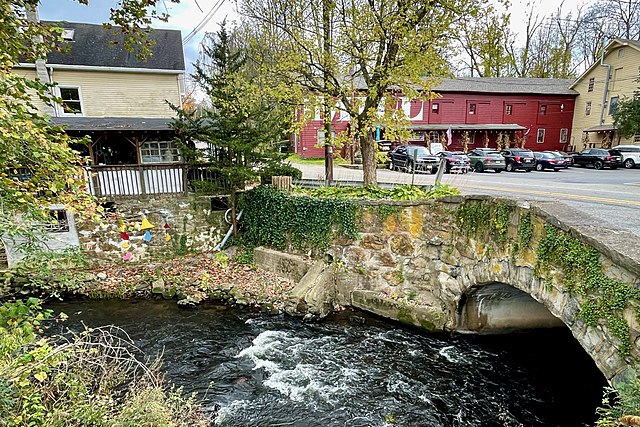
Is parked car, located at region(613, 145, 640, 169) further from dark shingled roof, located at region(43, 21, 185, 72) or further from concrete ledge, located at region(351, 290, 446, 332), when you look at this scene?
dark shingled roof, located at region(43, 21, 185, 72)

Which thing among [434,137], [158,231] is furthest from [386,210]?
[434,137]

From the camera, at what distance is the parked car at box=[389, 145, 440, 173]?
20.4 meters

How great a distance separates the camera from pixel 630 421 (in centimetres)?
278

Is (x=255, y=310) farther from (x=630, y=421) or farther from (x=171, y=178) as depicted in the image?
(x=630, y=421)

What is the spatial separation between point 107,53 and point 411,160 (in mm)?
15832

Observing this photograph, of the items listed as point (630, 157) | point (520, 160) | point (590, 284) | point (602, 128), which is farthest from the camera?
point (602, 128)

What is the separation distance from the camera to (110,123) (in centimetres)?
1380

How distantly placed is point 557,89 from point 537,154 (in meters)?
13.0

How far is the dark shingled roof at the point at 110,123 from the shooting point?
508 inches

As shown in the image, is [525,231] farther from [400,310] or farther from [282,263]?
[282,263]

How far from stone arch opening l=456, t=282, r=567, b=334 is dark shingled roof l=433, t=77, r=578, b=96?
26002mm

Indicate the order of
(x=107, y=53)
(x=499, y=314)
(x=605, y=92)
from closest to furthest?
1. (x=499, y=314)
2. (x=107, y=53)
3. (x=605, y=92)

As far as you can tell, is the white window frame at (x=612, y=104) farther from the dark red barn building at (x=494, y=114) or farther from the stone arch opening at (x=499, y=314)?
the stone arch opening at (x=499, y=314)

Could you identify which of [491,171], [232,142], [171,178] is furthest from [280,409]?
[491,171]
